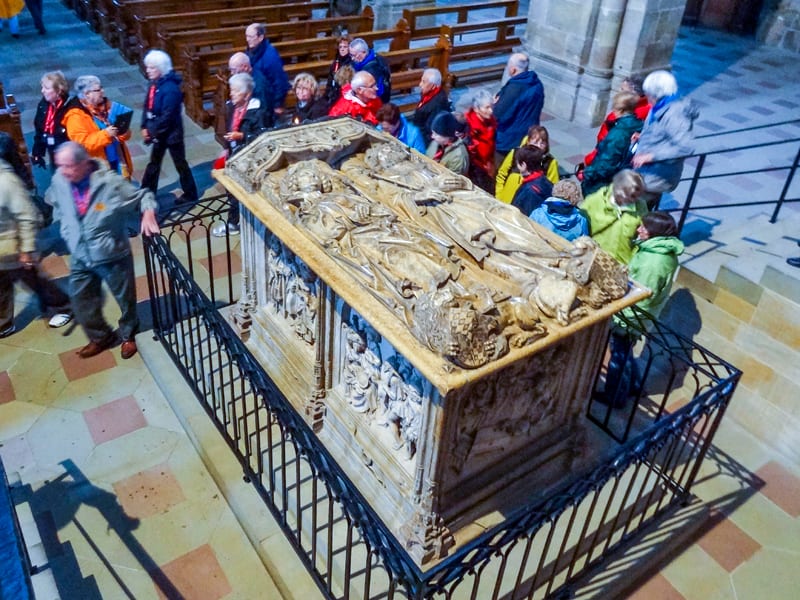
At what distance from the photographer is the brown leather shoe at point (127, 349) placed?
4.80 meters

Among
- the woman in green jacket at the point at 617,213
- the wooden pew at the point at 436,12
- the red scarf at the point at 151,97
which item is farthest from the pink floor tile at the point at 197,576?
the wooden pew at the point at 436,12

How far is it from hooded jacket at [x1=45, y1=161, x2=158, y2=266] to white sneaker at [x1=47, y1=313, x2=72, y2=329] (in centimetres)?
89

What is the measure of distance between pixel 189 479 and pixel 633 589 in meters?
2.46

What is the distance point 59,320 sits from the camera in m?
5.04

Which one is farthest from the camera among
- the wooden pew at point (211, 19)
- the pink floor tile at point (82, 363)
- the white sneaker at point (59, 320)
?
the wooden pew at point (211, 19)

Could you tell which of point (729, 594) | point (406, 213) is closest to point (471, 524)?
point (729, 594)

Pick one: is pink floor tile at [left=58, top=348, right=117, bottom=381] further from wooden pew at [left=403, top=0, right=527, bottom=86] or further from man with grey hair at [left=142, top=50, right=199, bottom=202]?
wooden pew at [left=403, top=0, right=527, bottom=86]

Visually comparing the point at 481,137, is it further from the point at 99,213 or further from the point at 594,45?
the point at 594,45

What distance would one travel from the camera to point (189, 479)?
3988 millimetres

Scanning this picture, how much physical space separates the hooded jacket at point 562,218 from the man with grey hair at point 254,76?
9.18 feet

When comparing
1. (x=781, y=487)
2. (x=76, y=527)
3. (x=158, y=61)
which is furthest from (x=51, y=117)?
(x=781, y=487)

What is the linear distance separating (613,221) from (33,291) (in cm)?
393

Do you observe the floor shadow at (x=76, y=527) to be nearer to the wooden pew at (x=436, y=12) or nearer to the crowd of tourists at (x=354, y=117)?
the crowd of tourists at (x=354, y=117)

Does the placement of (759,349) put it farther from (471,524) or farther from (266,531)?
(266,531)
